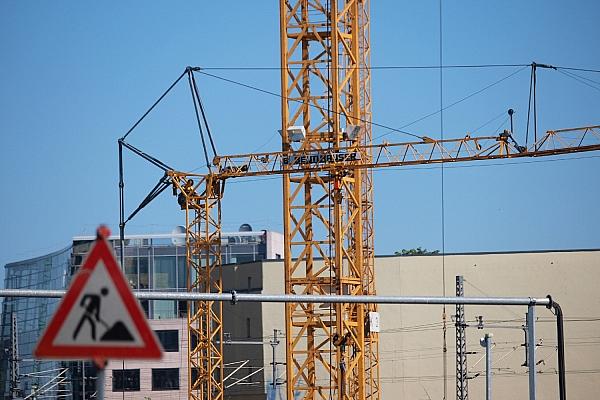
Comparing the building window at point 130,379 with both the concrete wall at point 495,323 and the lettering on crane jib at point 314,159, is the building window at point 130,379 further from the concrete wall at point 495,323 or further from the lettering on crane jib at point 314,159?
the lettering on crane jib at point 314,159

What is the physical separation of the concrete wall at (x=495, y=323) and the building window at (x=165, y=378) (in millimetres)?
17100

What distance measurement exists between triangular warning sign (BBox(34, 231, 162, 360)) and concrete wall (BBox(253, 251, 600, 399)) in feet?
235

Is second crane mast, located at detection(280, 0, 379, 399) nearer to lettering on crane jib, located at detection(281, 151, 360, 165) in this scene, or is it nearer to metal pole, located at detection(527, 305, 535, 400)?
lettering on crane jib, located at detection(281, 151, 360, 165)

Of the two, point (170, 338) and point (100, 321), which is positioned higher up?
point (100, 321)

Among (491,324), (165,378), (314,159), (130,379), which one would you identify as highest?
(314,159)

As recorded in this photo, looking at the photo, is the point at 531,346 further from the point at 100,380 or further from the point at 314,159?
the point at 314,159

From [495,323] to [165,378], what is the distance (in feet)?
90.3

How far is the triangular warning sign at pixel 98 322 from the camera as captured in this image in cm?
950

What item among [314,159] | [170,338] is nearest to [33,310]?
[170,338]

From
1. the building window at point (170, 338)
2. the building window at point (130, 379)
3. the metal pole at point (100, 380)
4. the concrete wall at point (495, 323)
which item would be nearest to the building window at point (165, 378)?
the building window at point (130, 379)

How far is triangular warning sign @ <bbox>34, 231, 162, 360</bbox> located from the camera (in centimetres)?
950

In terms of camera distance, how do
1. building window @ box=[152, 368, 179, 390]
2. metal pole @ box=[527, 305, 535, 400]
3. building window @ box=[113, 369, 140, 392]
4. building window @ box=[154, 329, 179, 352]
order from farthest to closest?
building window @ box=[154, 329, 179, 352] → building window @ box=[152, 368, 179, 390] → building window @ box=[113, 369, 140, 392] → metal pole @ box=[527, 305, 535, 400]

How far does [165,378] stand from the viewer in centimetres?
9756

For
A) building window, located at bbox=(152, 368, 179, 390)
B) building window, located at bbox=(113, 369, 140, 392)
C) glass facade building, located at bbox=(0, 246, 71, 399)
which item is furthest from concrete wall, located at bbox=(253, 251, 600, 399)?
glass facade building, located at bbox=(0, 246, 71, 399)
